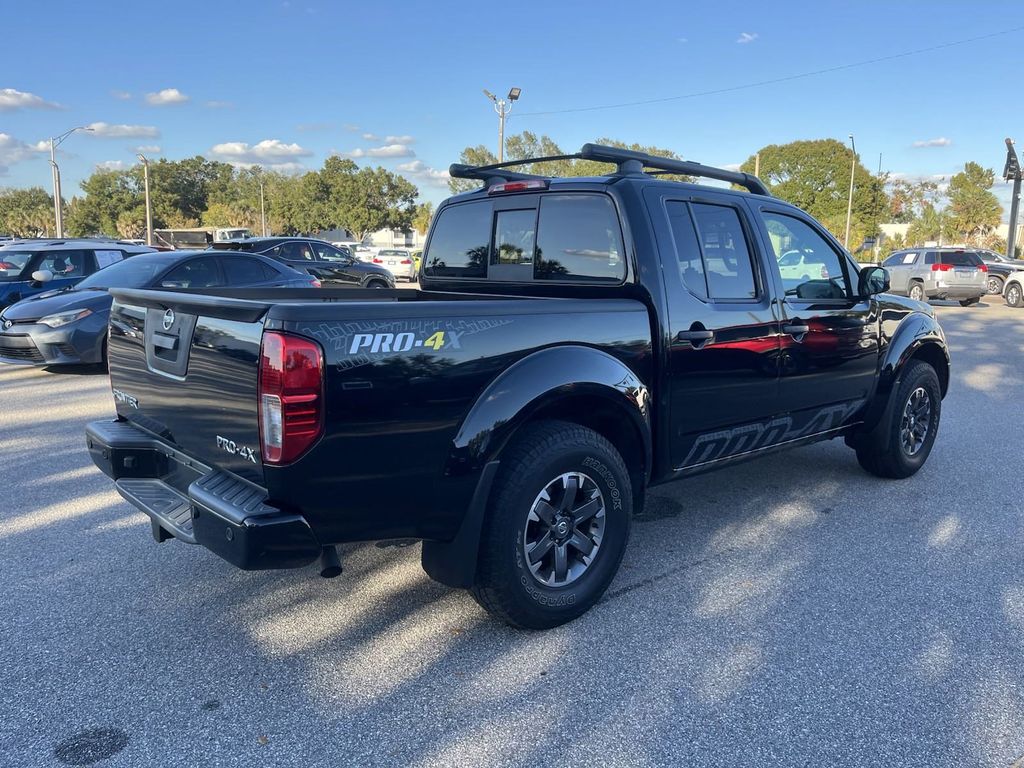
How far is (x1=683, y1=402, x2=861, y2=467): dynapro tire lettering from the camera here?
3.94m

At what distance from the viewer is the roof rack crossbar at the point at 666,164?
A: 3695 millimetres

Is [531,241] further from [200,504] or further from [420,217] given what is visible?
[420,217]

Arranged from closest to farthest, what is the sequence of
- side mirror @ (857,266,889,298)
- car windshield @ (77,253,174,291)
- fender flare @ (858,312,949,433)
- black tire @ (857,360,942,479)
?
side mirror @ (857,266,889,298)
fender flare @ (858,312,949,433)
black tire @ (857,360,942,479)
car windshield @ (77,253,174,291)

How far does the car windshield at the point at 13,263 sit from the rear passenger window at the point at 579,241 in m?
10.4

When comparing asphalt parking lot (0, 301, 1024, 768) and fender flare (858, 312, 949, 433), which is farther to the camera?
fender flare (858, 312, 949, 433)

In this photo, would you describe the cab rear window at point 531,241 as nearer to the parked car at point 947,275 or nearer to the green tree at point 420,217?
the parked car at point 947,275

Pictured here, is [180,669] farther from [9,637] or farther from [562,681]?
[562,681]

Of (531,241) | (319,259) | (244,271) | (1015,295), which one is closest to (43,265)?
(244,271)

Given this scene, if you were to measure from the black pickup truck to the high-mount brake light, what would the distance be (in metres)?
0.02

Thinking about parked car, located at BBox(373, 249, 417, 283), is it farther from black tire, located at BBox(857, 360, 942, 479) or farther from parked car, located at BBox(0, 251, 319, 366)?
black tire, located at BBox(857, 360, 942, 479)

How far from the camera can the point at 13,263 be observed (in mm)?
11312

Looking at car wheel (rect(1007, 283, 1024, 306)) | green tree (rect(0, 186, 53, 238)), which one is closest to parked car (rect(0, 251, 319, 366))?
car wheel (rect(1007, 283, 1024, 306))

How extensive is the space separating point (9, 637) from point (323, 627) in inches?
50.4

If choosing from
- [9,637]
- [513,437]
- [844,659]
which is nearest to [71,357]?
[9,637]
